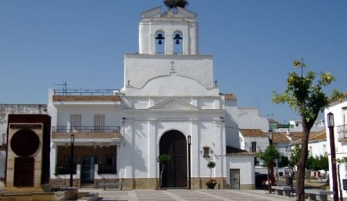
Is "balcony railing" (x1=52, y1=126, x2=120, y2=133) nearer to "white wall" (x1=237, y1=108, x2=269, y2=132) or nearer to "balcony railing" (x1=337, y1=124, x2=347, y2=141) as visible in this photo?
"balcony railing" (x1=337, y1=124, x2=347, y2=141)

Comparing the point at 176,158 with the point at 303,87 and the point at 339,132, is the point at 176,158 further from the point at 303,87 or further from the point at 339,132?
the point at 303,87

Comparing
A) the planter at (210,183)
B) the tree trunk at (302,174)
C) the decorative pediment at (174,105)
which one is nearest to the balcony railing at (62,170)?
the decorative pediment at (174,105)

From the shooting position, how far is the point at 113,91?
4247 centimetres

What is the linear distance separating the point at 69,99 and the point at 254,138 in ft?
A: 78.2

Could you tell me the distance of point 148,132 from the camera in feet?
132

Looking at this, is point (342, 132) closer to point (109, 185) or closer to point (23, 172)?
point (23, 172)

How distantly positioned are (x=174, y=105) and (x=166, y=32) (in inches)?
258

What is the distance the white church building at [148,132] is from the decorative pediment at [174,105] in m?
0.08

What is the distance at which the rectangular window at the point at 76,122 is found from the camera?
40.5 m

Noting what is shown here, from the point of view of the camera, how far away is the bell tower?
4256cm

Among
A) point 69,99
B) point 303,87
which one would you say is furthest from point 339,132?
point 69,99

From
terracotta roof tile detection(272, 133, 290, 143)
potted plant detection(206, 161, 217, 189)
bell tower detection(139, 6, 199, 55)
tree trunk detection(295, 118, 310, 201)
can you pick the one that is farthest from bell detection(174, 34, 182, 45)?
tree trunk detection(295, 118, 310, 201)

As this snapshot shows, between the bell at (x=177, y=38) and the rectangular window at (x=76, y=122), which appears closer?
the rectangular window at (x=76, y=122)

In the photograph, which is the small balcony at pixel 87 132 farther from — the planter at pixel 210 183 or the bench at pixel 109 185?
the planter at pixel 210 183
